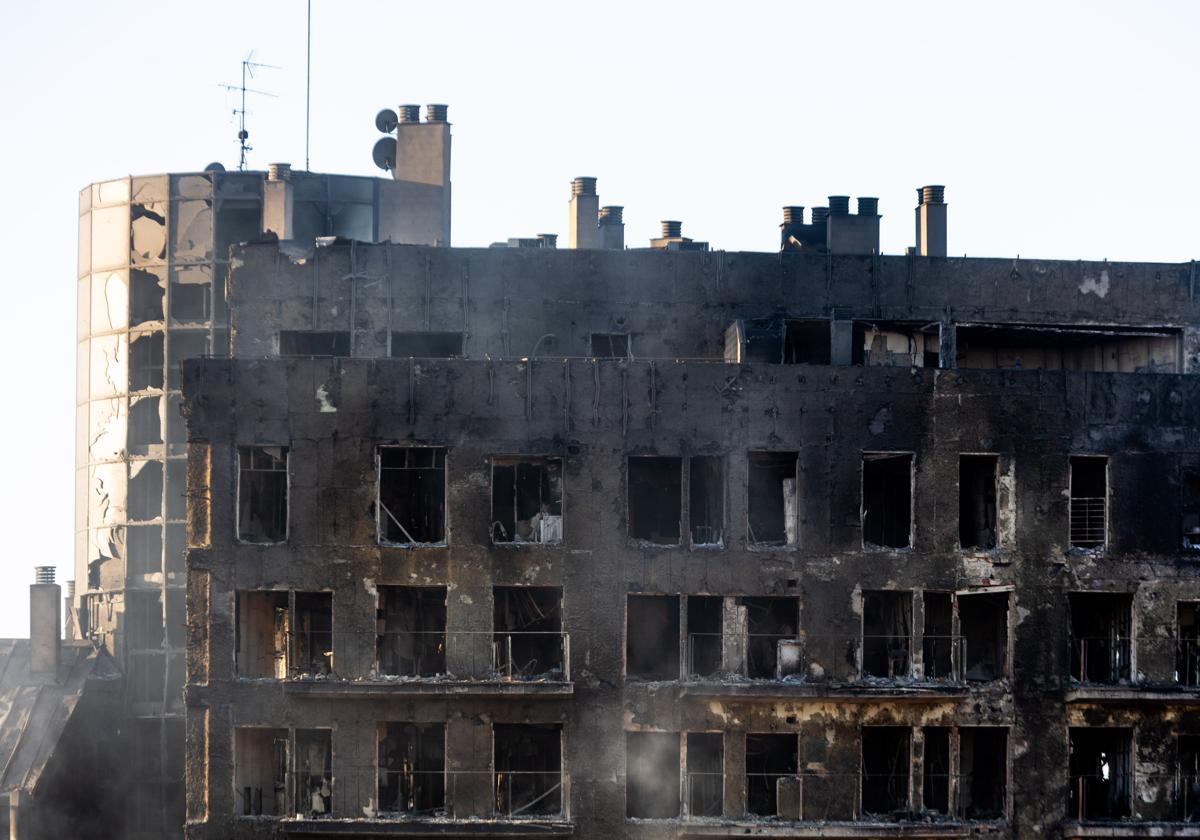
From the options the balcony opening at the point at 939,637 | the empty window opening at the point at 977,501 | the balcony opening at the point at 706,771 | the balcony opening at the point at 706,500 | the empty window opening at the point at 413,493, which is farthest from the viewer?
the empty window opening at the point at 977,501

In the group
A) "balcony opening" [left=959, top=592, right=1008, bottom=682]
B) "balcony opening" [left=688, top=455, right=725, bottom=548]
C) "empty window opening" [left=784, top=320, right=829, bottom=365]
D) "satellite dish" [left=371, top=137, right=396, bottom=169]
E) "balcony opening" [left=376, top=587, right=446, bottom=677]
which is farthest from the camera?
"satellite dish" [left=371, top=137, right=396, bottom=169]

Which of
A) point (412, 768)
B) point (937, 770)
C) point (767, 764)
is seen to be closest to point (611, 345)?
point (767, 764)

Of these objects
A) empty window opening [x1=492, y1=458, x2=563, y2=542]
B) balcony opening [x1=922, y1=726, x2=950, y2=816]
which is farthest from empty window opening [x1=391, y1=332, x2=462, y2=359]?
balcony opening [x1=922, y1=726, x2=950, y2=816]

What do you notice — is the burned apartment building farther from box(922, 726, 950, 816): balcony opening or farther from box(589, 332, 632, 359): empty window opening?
box(589, 332, 632, 359): empty window opening

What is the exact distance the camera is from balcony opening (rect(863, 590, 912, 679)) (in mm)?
49156

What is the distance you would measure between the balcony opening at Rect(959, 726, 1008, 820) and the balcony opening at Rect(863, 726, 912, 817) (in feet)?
4.58

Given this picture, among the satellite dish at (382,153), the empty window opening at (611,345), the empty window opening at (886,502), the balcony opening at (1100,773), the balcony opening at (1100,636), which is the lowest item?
the balcony opening at (1100,773)

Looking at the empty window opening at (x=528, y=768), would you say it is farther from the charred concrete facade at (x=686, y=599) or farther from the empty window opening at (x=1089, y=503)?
the empty window opening at (x=1089, y=503)

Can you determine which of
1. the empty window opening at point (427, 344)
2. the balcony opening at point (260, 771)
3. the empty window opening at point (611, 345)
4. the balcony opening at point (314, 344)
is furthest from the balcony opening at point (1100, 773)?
the balcony opening at point (314, 344)

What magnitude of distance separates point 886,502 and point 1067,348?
9568 millimetres

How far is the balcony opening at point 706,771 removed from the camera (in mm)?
48344

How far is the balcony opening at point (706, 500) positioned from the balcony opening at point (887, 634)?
3891mm

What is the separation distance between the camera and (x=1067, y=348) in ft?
187

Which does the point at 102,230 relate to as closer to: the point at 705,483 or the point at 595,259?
the point at 595,259
